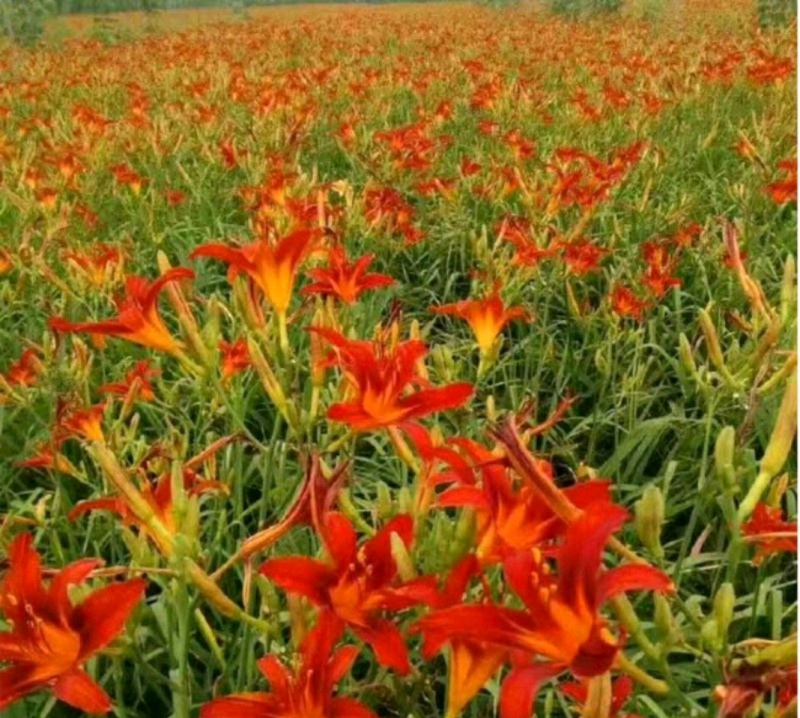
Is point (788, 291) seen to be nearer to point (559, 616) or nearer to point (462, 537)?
point (462, 537)

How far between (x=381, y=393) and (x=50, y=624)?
0.40 m

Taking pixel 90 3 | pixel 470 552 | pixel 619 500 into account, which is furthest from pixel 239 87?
pixel 90 3

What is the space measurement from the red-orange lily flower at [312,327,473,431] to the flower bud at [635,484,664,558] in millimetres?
206

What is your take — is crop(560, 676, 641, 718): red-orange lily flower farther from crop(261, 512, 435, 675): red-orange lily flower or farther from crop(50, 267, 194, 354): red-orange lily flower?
crop(50, 267, 194, 354): red-orange lily flower

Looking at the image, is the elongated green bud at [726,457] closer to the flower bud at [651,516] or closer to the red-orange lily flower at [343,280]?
the flower bud at [651,516]

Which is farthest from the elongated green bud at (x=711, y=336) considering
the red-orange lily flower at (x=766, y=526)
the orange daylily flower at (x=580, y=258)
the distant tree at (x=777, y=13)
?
the distant tree at (x=777, y=13)

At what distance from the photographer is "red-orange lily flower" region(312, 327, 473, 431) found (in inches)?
39.9

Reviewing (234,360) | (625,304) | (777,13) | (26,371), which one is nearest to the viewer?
(234,360)

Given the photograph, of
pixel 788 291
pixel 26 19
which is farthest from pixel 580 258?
pixel 26 19

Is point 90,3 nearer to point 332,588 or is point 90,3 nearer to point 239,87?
point 239,87

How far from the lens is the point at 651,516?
3.03ft

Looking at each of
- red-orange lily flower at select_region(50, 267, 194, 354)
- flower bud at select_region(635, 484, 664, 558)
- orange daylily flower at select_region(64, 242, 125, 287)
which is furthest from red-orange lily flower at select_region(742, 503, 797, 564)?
orange daylily flower at select_region(64, 242, 125, 287)

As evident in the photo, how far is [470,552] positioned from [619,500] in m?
1.20

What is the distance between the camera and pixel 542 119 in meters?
4.30
